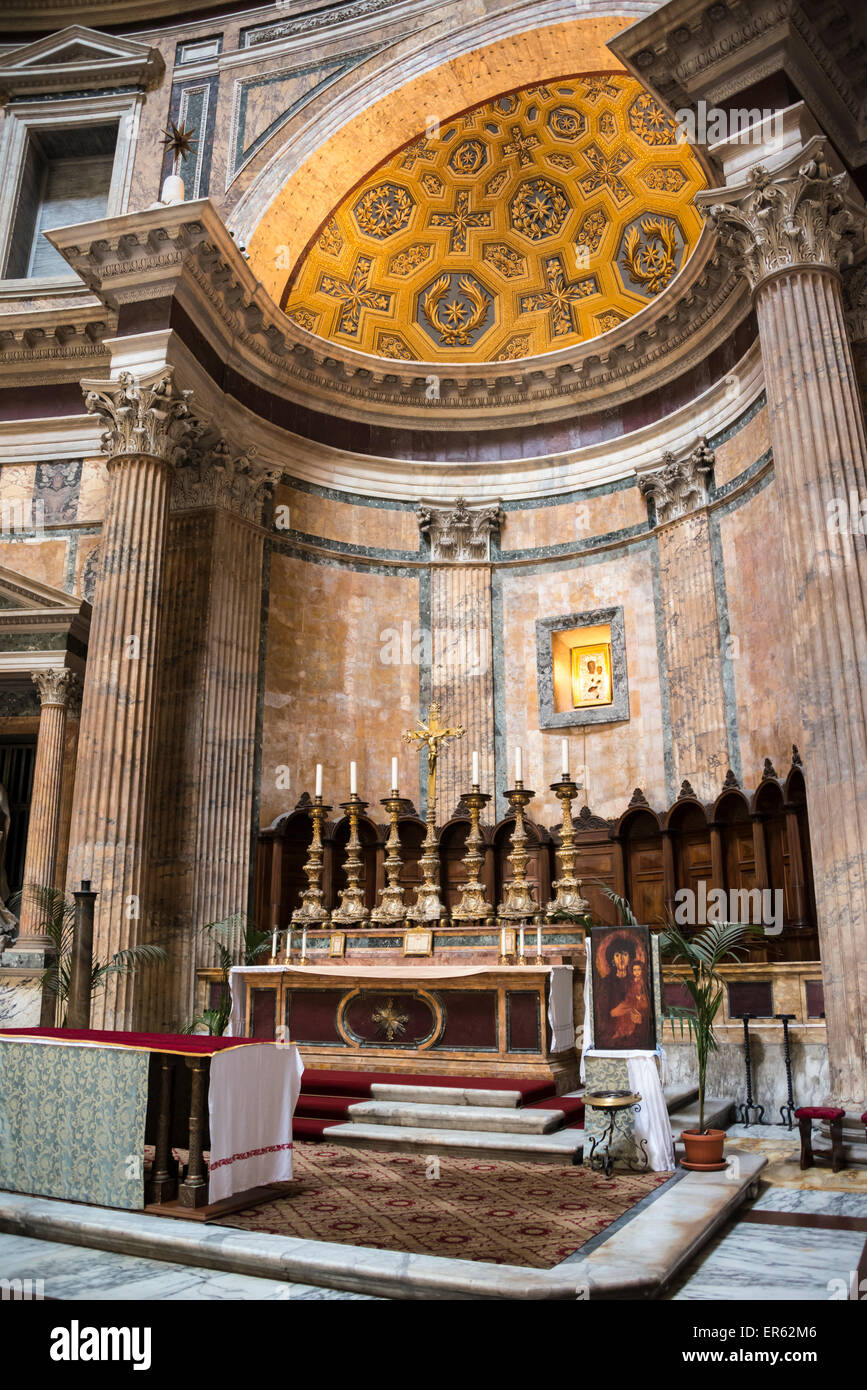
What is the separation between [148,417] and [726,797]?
864 centimetres

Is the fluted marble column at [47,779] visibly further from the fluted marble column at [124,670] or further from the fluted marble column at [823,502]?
the fluted marble column at [823,502]

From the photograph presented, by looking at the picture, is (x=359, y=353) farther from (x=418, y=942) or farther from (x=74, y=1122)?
(x=74, y=1122)

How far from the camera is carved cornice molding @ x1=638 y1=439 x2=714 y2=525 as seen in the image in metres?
14.6

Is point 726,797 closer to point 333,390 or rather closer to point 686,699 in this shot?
point 686,699

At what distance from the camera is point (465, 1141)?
23.5ft

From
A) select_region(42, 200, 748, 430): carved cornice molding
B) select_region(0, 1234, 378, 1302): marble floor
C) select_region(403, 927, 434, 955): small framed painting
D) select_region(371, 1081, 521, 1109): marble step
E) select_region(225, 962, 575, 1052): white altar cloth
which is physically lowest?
select_region(0, 1234, 378, 1302): marble floor

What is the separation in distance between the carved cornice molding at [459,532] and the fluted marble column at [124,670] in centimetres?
502

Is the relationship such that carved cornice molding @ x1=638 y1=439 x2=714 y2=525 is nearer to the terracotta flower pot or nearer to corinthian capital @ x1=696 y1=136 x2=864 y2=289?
corinthian capital @ x1=696 y1=136 x2=864 y2=289

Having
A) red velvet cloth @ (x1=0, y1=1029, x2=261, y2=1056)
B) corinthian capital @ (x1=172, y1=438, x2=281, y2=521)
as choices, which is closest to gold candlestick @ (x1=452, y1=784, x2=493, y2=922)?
red velvet cloth @ (x1=0, y1=1029, x2=261, y2=1056)

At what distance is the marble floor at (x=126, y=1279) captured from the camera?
14.1 feet

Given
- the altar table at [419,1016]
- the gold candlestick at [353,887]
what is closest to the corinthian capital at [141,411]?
the gold candlestick at [353,887]

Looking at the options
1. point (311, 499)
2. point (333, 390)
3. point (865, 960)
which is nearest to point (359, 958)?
point (865, 960)

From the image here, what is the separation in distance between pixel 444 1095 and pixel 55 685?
7.45 metres

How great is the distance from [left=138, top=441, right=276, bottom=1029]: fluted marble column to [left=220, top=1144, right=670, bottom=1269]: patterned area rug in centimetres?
595
